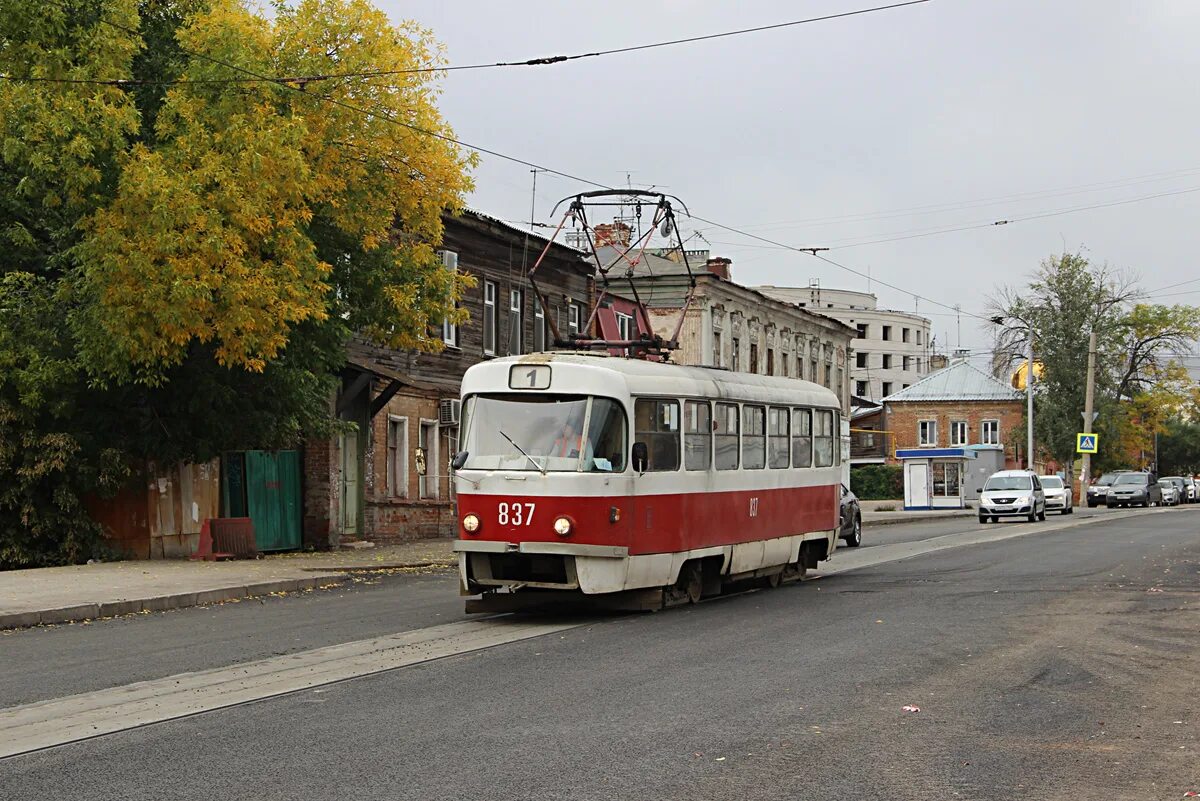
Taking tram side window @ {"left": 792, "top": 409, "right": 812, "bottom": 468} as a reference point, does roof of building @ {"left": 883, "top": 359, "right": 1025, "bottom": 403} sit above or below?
above

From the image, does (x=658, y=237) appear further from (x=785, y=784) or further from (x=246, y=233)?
(x=785, y=784)

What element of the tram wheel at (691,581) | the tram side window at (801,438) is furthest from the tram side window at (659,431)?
the tram side window at (801,438)

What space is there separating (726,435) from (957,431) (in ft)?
273

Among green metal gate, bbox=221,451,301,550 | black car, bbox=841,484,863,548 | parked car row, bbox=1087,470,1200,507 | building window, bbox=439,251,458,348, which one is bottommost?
parked car row, bbox=1087,470,1200,507

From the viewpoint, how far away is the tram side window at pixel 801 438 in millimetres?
20344

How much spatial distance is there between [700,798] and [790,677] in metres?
4.15

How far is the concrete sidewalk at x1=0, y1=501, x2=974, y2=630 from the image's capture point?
1670 cm

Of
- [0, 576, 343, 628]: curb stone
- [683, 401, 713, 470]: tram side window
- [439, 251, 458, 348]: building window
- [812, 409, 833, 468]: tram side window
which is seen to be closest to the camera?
[0, 576, 343, 628]: curb stone

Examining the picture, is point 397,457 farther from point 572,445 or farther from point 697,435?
point 572,445

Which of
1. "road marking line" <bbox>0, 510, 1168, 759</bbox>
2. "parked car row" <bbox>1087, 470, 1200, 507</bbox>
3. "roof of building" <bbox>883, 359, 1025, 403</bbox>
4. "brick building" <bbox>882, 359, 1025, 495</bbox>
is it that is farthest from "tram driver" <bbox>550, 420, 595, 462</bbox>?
"roof of building" <bbox>883, 359, 1025, 403</bbox>

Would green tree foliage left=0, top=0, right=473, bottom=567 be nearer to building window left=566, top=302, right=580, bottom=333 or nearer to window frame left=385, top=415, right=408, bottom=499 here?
window frame left=385, top=415, right=408, bottom=499

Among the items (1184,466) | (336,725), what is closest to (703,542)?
(336,725)

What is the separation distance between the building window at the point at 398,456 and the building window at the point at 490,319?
4.67 m

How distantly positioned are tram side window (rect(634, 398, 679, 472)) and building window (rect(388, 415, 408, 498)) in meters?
19.0
